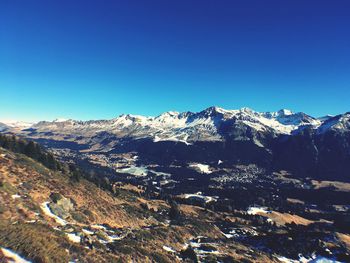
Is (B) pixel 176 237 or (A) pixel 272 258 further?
(A) pixel 272 258

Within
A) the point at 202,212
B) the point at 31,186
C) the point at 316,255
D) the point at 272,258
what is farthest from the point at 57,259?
the point at 202,212

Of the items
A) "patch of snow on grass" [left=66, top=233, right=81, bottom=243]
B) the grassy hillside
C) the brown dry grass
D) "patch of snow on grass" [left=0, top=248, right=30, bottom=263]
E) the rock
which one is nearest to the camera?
"patch of snow on grass" [left=0, top=248, right=30, bottom=263]

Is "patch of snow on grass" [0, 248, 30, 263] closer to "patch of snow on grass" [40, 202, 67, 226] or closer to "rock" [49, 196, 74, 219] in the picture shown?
"patch of snow on grass" [40, 202, 67, 226]

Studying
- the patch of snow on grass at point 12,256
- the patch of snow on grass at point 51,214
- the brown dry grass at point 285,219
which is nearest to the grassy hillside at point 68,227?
the patch of snow on grass at point 51,214

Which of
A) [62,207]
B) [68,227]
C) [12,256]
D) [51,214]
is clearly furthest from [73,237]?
[12,256]

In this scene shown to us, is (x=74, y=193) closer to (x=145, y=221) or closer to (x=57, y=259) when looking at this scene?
(x=145, y=221)

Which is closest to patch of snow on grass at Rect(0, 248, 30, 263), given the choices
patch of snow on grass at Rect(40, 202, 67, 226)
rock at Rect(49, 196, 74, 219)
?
patch of snow on grass at Rect(40, 202, 67, 226)

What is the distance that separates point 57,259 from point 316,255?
95.6 m

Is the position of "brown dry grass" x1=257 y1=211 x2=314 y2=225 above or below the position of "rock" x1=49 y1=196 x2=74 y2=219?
below

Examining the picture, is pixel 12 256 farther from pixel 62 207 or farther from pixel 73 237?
pixel 62 207

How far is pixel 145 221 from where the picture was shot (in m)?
90.6

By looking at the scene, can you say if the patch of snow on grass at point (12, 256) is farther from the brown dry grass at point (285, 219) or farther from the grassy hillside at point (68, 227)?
the brown dry grass at point (285, 219)

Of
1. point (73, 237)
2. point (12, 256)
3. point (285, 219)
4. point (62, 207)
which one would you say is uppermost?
point (12, 256)

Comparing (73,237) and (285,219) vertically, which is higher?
(73,237)
